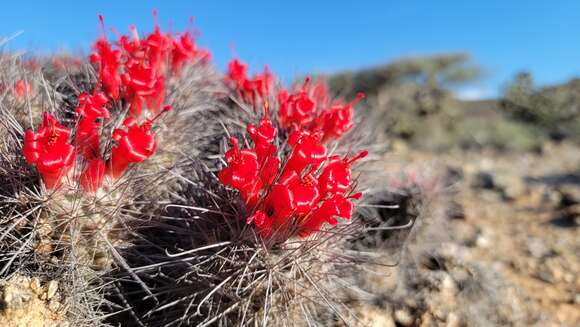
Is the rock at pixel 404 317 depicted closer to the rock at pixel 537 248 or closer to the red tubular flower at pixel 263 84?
the red tubular flower at pixel 263 84

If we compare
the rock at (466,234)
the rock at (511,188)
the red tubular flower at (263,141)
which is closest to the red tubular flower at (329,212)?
the red tubular flower at (263,141)

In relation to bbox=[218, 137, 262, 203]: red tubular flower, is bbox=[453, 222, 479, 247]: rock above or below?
below

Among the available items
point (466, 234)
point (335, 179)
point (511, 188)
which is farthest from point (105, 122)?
point (511, 188)

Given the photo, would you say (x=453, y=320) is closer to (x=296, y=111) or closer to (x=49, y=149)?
(x=296, y=111)

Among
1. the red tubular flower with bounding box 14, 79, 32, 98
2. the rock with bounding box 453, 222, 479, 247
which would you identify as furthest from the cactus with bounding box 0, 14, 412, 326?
the rock with bounding box 453, 222, 479, 247

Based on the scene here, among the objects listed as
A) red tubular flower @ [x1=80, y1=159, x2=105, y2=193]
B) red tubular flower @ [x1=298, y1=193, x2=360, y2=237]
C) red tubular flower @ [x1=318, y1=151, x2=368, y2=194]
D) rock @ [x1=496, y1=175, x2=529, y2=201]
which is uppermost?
red tubular flower @ [x1=80, y1=159, x2=105, y2=193]

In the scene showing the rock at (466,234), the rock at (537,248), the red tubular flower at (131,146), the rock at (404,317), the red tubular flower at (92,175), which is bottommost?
the rock at (537,248)

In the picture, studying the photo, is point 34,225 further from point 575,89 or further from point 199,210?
point 575,89

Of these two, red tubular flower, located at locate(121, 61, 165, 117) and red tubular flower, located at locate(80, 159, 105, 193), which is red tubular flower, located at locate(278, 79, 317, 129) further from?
red tubular flower, located at locate(80, 159, 105, 193)
